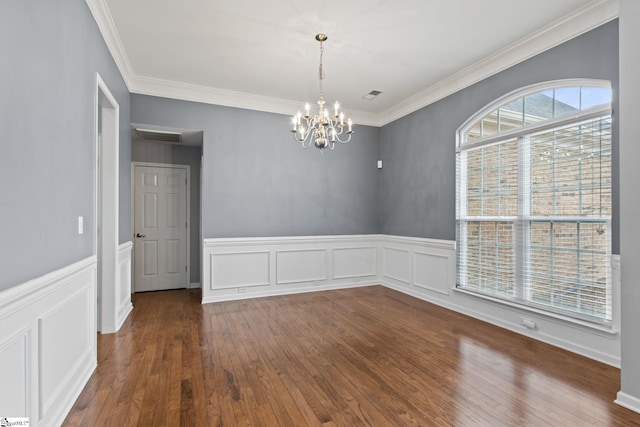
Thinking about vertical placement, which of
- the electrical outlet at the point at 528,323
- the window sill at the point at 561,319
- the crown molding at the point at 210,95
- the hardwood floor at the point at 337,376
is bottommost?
the hardwood floor at the point at 337,376

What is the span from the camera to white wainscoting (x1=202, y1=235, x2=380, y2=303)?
4.82 metres

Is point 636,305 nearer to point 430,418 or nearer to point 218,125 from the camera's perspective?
point 430,418

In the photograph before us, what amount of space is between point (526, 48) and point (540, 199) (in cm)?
158

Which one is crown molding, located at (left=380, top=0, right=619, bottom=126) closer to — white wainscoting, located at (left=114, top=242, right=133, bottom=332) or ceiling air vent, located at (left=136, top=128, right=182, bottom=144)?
ceiling air vent, located at (left=136, top=128, right=182, bottom=144)

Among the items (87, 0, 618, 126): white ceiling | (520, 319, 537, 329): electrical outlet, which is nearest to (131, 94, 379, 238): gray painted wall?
(87, 0, 618, 126): white ceiling

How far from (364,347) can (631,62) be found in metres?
2.99

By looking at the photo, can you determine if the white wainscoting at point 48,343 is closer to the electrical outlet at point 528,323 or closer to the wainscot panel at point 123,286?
the wainscot panel at point 123,286

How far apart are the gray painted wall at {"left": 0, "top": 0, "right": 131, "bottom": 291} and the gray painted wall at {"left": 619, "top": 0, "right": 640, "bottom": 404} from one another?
3521mm

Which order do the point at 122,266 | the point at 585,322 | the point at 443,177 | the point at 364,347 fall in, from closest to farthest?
the point at 585,322 → the point at 364,347 → the point at 122,266 → the point at 443,177

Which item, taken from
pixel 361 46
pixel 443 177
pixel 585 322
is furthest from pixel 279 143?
pixel 585 322

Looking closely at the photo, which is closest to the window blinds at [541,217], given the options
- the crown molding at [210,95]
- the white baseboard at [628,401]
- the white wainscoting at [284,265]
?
the white baseboard at [628,401]

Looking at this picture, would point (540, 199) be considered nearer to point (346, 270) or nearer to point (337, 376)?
point (337, 376)

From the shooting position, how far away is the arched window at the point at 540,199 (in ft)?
9.55

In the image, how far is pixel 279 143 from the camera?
527 cm
